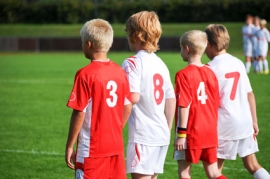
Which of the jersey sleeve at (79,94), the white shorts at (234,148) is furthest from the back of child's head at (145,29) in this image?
the white shorts at (234,148)

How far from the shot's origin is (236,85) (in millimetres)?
6273

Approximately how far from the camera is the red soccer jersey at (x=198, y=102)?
5.84 meters

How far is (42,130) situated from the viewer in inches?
464

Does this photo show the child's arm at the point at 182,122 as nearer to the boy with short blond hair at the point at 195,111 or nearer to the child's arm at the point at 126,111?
the boy with short blond hair at the point at 195,111

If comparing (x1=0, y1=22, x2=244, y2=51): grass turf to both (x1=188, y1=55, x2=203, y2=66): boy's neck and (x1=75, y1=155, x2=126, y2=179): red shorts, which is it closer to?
(x1=188, y1=55, x2=203, y2=66): boy's neck

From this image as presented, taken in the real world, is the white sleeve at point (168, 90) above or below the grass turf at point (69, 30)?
above

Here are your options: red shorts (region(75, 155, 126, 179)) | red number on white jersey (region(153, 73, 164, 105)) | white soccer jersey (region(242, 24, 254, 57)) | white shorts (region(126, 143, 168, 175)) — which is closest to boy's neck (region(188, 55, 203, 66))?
red number on white jersey (region(153, 73, 164, 105))

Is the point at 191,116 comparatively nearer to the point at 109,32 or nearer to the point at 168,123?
the point at 168,123

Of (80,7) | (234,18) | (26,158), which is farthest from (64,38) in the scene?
(26,158)

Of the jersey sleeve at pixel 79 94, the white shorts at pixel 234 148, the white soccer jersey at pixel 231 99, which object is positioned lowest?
the white shorts at pixel 234 148

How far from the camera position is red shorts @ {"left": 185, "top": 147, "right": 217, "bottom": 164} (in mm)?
5844

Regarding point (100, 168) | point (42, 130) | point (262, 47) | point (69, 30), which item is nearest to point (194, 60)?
point (100, 168)

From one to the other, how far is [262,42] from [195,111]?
821 inches

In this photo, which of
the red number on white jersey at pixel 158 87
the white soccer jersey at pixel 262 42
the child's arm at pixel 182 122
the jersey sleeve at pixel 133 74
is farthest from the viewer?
the white soccer jersey at pixel 262 42
